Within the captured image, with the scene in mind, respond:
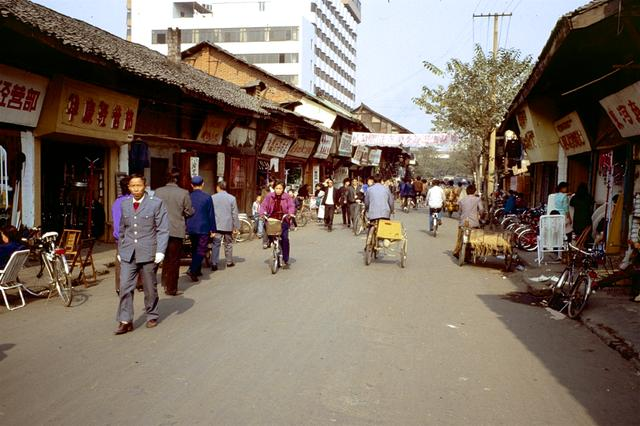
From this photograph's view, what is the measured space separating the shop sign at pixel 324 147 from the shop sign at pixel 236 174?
1035cm

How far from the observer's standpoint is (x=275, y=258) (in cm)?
1041

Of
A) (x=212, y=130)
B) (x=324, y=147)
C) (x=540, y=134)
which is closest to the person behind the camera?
(x=540, y=134)

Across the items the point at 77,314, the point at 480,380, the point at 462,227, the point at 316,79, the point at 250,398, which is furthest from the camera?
the point at 316,79

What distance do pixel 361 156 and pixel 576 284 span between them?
37.5 metres

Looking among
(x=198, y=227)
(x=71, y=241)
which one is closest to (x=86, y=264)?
(x=71, y=241)

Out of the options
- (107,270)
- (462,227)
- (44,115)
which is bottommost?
(107,270)

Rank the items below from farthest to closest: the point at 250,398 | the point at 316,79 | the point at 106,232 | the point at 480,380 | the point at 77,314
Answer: the point at 316,79, the point at 106,232, the point at 77,314, the point at 480,380, the point at 250,398

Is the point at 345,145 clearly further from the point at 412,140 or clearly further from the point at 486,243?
the point at 486,243

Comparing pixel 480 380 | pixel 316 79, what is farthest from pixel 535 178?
pixel 316 79

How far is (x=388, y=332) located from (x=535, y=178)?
17849 mm

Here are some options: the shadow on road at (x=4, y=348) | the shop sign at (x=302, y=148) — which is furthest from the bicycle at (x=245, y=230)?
the shop sign at (x=302, y=148)

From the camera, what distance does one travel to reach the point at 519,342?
6164 millimetres

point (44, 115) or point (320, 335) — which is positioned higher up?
point (44, 115)

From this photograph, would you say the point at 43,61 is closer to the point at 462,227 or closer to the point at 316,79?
the point at 462,227
